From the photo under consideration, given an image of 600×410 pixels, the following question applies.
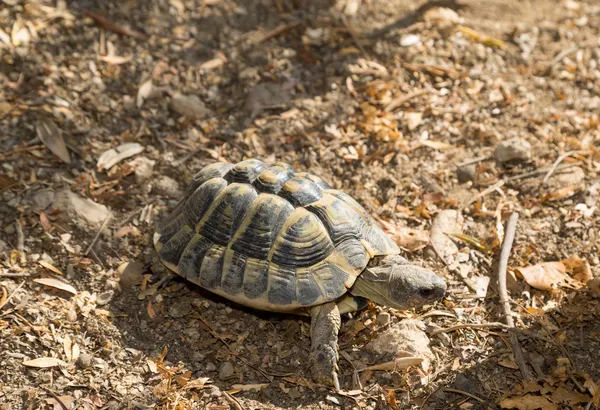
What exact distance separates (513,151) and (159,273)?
3.26 meters

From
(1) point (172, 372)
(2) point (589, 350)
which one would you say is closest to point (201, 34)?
(1) point (172, 372)

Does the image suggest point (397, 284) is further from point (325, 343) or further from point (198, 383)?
point (198, 383)

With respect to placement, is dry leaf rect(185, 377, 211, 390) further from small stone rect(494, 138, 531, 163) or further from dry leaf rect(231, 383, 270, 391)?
small stone rect(494, 138, 531, 163)

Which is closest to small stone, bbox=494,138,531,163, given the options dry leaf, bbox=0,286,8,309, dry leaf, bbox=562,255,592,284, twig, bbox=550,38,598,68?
dry leaf, bbox=562,255,592,284

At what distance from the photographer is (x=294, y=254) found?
13.8 feet

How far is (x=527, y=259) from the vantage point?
16.0ft

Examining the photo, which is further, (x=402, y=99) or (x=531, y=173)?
(x=402, y=99)

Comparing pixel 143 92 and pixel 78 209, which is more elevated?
pixel 143 92

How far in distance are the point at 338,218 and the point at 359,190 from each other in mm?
1140

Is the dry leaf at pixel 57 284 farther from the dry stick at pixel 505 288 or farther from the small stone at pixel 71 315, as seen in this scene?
the dry stick at pixel 505 288

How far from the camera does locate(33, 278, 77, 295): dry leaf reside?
14.9ft

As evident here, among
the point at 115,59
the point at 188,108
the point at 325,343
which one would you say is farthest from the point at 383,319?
the point at 115,59

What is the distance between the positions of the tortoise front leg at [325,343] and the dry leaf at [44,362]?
5.44 feet

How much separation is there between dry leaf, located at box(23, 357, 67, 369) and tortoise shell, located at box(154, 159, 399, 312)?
97cm
